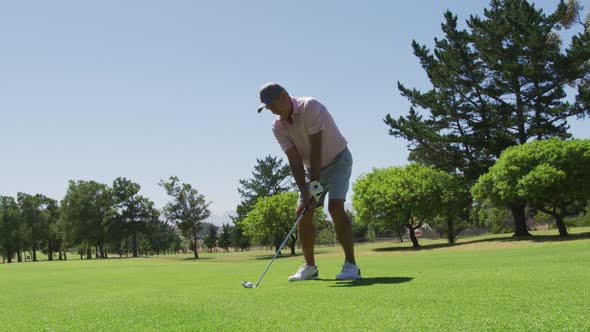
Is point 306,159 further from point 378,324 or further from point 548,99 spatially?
point 548,99

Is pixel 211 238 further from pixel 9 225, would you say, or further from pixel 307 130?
pixel 307 130

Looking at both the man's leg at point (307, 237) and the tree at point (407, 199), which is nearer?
the man's leg at point (307, 237)

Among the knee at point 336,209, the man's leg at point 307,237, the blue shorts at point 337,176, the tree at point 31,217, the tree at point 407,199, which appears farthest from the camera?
the tree at point 31,217

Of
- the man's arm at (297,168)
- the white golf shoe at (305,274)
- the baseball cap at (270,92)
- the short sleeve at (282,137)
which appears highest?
the baseball cap at (270,92)

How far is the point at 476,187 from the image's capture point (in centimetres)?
3841

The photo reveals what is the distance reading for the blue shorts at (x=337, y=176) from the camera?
6695 mm

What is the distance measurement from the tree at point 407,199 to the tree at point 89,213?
5870 cm

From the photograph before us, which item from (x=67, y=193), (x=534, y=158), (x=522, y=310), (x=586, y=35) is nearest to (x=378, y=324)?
(x=522, y=310)

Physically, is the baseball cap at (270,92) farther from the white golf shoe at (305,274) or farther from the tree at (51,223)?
the tree at (51,223)

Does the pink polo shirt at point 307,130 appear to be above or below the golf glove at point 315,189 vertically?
above

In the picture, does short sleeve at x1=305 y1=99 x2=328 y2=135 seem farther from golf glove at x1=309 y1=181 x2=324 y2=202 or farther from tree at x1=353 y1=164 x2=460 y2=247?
tree at x1=353 y1=164 x2=460 y2=247

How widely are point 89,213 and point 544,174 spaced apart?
75.7m

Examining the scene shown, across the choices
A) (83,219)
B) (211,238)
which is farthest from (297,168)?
(211,238)

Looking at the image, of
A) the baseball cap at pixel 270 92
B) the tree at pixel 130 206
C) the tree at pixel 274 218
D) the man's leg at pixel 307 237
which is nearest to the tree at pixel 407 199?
the tree at pixel 274 218
